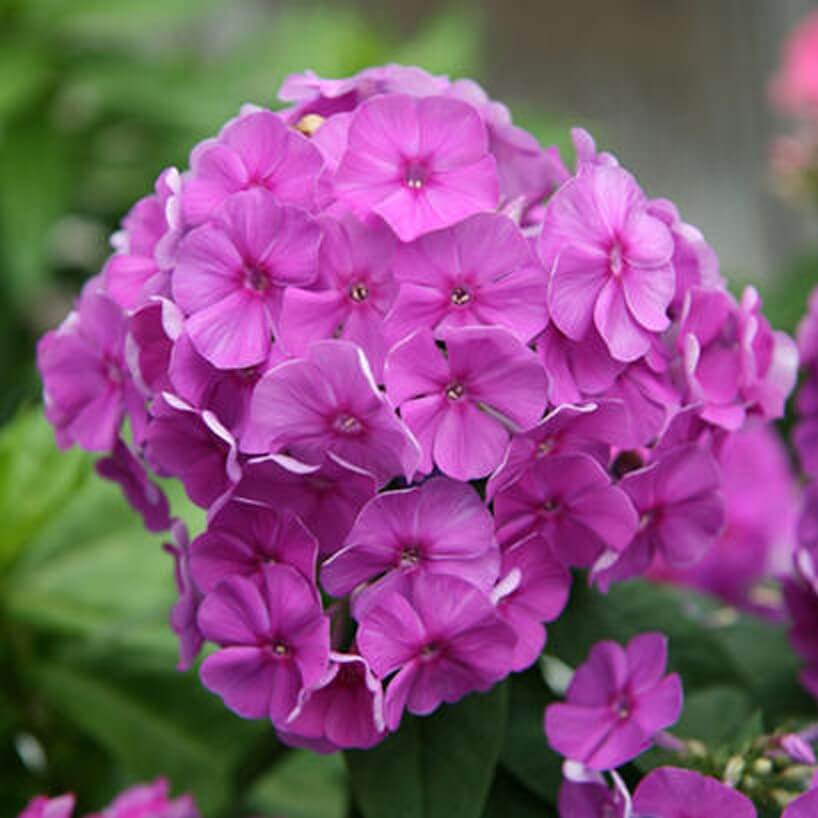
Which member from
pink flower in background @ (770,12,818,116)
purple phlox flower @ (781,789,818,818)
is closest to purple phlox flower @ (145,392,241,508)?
purple phlox flower @ (781,789,818,818)

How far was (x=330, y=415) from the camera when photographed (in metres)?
0.50

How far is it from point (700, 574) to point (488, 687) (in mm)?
426

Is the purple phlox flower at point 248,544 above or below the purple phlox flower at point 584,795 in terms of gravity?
above

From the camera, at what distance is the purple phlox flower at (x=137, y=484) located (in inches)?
23.5

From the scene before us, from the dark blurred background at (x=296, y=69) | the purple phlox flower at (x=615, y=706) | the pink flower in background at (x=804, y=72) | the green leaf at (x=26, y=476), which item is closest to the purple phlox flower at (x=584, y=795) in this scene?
the purple phlox flower at (x=615, y=706)

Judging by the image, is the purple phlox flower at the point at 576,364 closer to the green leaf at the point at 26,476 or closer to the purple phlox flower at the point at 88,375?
the purple phlox flower at the point at 88,375

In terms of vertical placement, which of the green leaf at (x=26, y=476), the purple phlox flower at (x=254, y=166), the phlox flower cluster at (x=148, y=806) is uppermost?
the purple phlox flower at (x=254, y=166)

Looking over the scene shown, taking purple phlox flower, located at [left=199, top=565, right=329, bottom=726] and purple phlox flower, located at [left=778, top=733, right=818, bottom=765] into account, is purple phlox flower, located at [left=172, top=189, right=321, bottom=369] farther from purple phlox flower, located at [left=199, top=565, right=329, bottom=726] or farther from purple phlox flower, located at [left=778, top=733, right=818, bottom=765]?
purple phlox flower, located at [left=778, top=733, right=818, bottom=765]

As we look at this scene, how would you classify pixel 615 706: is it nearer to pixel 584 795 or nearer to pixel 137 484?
pixel 584 795

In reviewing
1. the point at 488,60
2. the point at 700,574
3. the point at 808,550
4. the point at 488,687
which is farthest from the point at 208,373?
the point at 488,60

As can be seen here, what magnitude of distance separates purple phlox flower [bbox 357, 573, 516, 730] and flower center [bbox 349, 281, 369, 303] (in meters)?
0.10

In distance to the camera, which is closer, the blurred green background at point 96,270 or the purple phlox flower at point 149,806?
the purple phlox flower at point 149,806

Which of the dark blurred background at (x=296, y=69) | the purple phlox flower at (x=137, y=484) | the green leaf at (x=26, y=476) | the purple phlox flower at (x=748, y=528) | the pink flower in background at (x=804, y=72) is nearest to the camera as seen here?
the purple phlox flower at (x=137, y=484)

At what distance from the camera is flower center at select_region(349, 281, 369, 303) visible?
1.70ft
